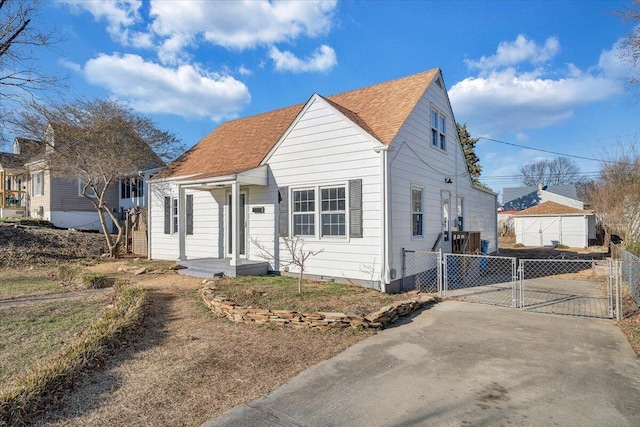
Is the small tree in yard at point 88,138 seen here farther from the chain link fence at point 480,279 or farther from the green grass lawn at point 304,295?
the chain link fence at point 480,279

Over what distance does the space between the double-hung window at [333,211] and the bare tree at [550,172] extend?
5757cm

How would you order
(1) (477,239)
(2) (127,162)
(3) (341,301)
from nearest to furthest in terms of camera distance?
1. (3) (341,301)
2. (1) (477,239)
3. (2) (127,162)

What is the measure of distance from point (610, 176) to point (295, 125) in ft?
64.7

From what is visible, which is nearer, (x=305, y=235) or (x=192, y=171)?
(x=305, y=235)

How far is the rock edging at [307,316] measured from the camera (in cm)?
601

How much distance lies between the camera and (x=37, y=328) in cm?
604

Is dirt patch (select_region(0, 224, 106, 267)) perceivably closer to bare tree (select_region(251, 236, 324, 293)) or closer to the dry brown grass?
bare tree (select_region(251, 236, 324, 293))

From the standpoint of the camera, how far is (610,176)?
20.1 metres

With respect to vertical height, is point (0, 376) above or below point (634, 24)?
below

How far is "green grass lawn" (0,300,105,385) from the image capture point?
15.5 feet

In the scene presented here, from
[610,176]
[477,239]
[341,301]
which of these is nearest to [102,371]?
[341,301]

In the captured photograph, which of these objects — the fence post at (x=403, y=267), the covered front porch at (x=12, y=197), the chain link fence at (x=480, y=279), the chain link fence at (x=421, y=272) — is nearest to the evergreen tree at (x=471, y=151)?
the chain link fence at (x=480, y=279)

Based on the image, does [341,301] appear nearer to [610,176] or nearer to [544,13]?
[544,13]

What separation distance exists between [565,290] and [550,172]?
2394 inches
